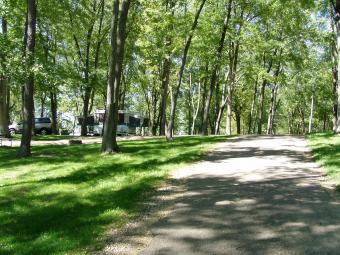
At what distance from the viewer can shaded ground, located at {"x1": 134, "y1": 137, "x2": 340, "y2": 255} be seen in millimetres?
6203

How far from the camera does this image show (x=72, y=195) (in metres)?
10.0

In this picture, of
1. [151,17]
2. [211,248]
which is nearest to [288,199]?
[211,248]

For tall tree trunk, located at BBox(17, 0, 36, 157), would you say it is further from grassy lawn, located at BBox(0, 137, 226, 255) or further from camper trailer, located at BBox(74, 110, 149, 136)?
camper trailer, located at BBox(74, 110, 149, 136)

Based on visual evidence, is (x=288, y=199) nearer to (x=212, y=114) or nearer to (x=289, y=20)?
(x=289, y=20)

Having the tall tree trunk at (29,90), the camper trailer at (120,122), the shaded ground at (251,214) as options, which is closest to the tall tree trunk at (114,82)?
the tall tree trunk at (29,90)

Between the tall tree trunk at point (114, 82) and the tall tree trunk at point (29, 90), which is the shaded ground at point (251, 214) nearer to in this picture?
the tall tree trunk at point (114, 82)

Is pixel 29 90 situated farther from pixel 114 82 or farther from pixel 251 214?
pixel 251 214

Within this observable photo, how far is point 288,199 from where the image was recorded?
8773 millimetres

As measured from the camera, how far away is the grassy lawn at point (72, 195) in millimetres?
7051

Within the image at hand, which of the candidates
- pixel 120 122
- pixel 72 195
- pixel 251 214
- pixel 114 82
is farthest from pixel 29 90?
pixel 120 122

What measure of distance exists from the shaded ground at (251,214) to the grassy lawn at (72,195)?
1.04 metres

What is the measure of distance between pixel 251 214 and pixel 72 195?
431 cm

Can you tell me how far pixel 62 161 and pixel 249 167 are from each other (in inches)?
268

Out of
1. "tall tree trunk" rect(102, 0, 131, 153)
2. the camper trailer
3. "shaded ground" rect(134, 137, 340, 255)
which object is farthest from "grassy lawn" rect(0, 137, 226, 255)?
the camper trailer
